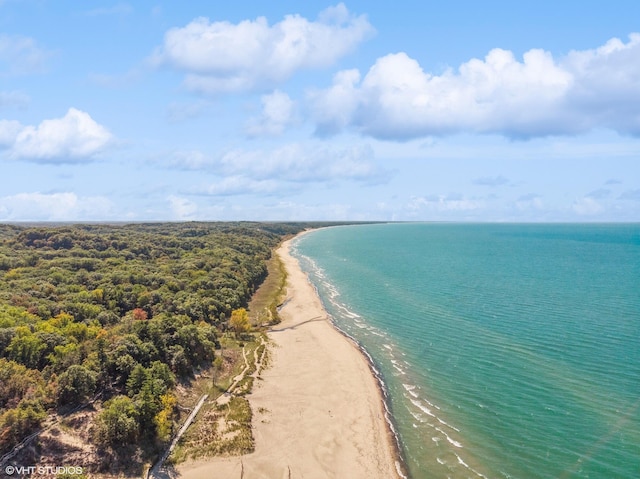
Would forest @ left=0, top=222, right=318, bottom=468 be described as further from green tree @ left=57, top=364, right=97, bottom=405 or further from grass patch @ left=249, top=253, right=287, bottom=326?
grass patch @ left=249, top=253, right=287, bottom=326

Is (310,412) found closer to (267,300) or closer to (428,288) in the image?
(267,300)

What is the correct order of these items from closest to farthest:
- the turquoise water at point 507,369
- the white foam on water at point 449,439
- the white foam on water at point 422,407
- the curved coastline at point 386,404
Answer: the curved coastline at point 386,404 < the turquoise water at point 507,369 < the white foam on water at point 449,439 < the white foam on water at point 422,407

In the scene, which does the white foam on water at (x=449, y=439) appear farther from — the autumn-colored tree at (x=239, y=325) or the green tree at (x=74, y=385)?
the autumn-colored tree at (x=239, y=325)

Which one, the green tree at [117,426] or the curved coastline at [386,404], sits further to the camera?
the curved coastline at [386,404]

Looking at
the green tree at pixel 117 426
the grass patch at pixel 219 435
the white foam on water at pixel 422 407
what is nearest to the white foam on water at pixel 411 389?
the white foam on water at pixel 422 407

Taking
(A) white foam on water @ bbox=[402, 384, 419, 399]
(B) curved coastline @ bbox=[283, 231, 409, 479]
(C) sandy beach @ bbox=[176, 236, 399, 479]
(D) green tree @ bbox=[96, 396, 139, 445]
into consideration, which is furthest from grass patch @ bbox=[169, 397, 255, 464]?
(A) white foam on water @ bbox=[402, 384, 419, 399]

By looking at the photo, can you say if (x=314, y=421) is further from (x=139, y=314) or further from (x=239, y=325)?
(x=139, y=314)
